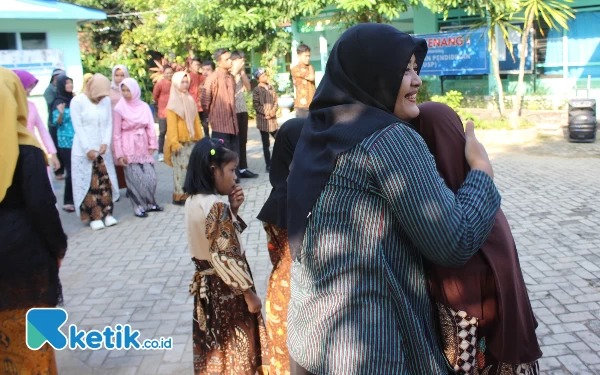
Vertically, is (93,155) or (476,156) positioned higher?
(476,156)

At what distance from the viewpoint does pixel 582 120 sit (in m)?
10.2

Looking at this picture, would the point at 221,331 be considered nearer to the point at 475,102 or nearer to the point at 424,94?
the point at 424,94

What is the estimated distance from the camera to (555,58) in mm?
13133

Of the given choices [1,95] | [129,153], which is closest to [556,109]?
[129,153]

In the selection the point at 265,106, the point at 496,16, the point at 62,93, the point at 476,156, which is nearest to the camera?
the point at 476,156

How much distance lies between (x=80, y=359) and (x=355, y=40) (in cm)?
317

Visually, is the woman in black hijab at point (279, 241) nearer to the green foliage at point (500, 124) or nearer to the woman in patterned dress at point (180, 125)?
the woman in patterned dress at point (180, 125)

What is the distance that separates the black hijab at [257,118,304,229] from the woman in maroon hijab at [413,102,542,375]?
103cm

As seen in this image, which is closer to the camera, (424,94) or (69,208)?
(69,208)

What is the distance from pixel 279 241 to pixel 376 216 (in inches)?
52.6

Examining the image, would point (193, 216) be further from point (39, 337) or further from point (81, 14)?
point (81, 14)

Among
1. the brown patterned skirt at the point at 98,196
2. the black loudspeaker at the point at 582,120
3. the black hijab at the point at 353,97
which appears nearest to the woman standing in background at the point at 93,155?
the brown patterned skirt at the point at 98,196

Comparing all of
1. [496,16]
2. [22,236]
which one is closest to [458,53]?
[496,16]

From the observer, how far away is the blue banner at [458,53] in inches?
493
